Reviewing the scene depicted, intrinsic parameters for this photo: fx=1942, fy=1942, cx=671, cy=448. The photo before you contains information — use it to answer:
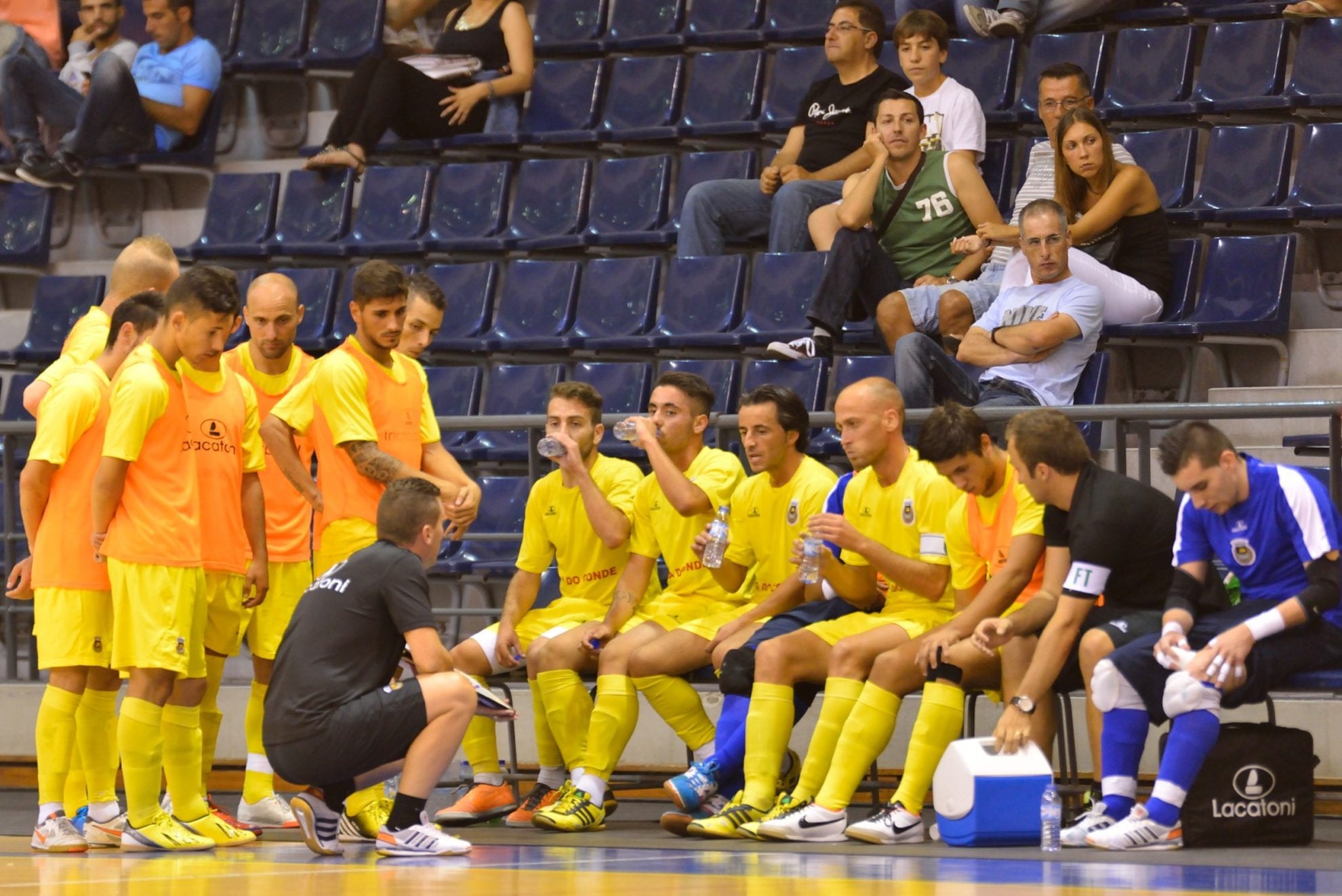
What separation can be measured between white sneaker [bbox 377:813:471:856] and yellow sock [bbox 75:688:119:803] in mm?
1078

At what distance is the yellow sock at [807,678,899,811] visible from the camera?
6109mm

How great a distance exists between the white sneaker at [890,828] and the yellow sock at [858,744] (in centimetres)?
12

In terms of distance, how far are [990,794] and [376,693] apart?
73.4 inches

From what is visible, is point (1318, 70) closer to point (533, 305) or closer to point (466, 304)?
point (533, 305)

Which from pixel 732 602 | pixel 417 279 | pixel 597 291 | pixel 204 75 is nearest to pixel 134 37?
pixel 204 75

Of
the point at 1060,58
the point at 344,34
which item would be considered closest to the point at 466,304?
the point at 344,34

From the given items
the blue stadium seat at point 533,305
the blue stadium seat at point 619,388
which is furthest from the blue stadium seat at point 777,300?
the blue stadium seat at point 533,305

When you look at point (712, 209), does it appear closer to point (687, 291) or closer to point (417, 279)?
point (687, 291)

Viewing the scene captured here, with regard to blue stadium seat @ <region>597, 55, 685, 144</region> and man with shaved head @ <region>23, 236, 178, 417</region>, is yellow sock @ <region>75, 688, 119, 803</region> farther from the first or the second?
blue stadium seat @ <region>597, 55, 685, 144</region>

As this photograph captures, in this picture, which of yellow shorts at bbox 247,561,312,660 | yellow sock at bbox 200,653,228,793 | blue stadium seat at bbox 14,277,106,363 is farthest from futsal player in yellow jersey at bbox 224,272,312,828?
blue stadium seat at bbox 14,277,106,363

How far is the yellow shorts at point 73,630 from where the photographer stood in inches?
243

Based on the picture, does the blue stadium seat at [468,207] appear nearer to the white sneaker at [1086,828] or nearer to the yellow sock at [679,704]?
the yellow sock at [679,704]

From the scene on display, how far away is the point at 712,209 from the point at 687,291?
426 mm

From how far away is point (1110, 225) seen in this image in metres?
8.02
